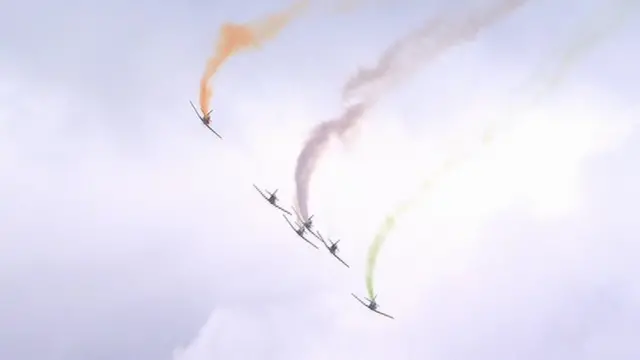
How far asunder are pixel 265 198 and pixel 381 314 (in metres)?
15.5

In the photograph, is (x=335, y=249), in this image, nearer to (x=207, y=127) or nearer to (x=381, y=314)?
(x=381, y=314)

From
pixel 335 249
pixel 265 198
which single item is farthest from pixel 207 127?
pixel 335 249

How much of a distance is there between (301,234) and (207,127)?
12.8 m

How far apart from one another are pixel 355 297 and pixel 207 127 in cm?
2062

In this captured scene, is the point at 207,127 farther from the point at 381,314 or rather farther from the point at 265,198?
the point at 381,314

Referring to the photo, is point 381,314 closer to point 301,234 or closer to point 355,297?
point 355,297

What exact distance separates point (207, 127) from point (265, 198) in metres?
8.31

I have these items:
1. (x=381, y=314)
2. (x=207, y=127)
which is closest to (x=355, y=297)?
(x=381, y=314)

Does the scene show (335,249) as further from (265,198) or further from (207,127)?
(207,127)

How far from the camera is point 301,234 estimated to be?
125m

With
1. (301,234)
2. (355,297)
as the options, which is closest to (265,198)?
(301,234)

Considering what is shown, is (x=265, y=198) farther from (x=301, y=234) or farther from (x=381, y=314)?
(x=381, y=314)

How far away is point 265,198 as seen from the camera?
125 meters

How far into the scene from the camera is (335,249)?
4988 inches
